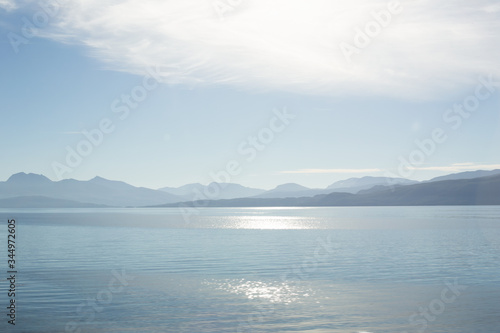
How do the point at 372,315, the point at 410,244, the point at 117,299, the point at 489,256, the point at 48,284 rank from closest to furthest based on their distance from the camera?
the point at 372,315, the point at 117,299, the point at 48,284, the point at 489,256, the point at 410,244

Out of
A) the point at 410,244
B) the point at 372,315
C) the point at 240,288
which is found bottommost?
the point at 372,315

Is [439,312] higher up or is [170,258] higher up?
[170,258]

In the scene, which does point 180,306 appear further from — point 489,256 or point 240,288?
point 489,256

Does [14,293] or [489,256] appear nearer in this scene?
[14,293]

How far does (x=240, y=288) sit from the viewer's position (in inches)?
1426

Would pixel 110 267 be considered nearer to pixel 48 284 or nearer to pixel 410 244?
pixel 48 284

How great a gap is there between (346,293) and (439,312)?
6831 mm

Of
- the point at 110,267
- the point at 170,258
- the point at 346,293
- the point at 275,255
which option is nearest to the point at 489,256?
the point at 275,255

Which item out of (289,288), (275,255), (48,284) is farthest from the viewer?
(275,255)

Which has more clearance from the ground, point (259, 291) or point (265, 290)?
point (265, 290)

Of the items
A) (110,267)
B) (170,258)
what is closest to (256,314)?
(110,267)

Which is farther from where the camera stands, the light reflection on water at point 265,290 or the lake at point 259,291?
the light reflection on water at point 265,290

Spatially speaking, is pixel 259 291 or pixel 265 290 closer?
pixel 259 291

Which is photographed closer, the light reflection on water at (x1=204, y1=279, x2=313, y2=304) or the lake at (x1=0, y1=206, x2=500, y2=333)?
the lake at (x1=0, y1=206, x2=500, y2=333)
